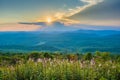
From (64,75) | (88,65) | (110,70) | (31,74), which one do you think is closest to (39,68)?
(31,74)

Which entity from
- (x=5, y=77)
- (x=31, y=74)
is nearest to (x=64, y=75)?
(x=31, y=74)

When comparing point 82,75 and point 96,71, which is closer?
point 82,75

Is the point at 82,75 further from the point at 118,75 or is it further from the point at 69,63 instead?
the point at 118,75

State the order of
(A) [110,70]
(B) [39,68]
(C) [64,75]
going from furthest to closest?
(A) [110,70]
(B) [39,68]
(C) [64,75]

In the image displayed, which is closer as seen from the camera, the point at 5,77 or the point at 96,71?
the point at 5,77

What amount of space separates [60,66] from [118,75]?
2515 millimetres

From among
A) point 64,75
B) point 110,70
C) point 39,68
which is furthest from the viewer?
point 110,70

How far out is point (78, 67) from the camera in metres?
11.7

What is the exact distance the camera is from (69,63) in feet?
39.7

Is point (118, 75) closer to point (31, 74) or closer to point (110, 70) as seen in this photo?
point (110, 70)

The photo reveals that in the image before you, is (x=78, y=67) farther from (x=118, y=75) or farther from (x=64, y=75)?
(x=118, y=75)

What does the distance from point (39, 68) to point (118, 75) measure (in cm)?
332

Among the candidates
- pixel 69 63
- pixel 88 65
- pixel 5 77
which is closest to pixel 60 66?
pixel 69 63

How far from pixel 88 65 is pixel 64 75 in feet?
4.96
